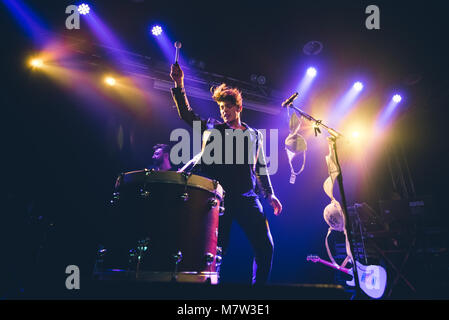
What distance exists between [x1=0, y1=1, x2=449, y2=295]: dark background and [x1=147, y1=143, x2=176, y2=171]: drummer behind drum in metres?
0.22

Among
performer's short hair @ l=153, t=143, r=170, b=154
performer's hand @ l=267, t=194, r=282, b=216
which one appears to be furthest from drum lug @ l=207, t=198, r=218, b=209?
performer's short hair @ l=153, t=143, r=170, b=154

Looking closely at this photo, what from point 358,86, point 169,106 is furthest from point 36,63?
point 358,86

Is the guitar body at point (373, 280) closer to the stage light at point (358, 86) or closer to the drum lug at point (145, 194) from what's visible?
the drum lug at point (145, 194)

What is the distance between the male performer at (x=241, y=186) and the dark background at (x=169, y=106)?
7.26ft

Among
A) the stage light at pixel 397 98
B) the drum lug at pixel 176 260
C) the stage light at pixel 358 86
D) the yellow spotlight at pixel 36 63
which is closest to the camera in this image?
the drum lug at pixel 176 260

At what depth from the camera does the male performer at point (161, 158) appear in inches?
182

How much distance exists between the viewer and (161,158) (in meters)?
4.62

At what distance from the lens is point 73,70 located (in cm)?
442

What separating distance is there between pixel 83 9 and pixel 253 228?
392cm

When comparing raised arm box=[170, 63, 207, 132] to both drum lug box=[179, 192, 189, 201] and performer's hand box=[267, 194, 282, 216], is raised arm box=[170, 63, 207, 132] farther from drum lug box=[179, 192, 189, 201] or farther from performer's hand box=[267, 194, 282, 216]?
performer's hand box=[267, 194, 282, 216]

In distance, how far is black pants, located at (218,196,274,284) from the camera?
219cm

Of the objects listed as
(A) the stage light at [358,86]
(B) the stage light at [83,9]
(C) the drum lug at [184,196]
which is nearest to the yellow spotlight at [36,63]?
(B) the stage light at [83,9]
